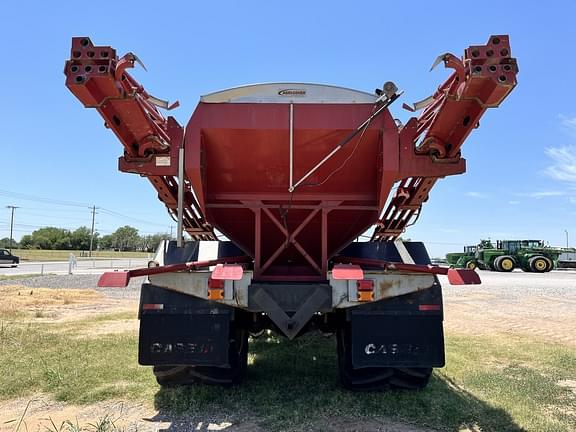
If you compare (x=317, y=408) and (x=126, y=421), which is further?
(x=317, y=408)

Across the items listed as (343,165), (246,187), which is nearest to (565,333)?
(343,165)

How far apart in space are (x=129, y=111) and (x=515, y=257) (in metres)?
35.7

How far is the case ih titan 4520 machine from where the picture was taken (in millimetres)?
4121

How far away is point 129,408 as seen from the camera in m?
4.27

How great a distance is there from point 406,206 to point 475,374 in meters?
2.22

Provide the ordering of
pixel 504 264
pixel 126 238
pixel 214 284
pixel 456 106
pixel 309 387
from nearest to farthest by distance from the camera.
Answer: pixel 456 106 → pixel 214 284 → pixel 309 387 → pixel 504 264 → pixel 126 238

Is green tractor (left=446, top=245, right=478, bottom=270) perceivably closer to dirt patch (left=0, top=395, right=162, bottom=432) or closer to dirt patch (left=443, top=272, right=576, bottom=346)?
dirt patch (left=443, top=272, right=576, bottom=346)

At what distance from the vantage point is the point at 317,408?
→ 4.20 metres

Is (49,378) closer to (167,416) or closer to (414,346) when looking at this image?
(167,416)

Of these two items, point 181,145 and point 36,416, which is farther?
point 181,145

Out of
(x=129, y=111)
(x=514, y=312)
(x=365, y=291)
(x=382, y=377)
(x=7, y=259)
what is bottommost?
(x=514, y=312)

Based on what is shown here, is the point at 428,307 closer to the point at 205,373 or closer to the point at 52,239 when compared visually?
the point at 205,373

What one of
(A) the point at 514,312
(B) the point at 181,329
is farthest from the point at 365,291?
(A) the point at 514,312

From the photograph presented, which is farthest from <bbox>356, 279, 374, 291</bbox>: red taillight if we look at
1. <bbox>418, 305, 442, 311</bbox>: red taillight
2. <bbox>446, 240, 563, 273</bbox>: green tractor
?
<bbox>446, 240, 563, 273</bbox>: green tractor
